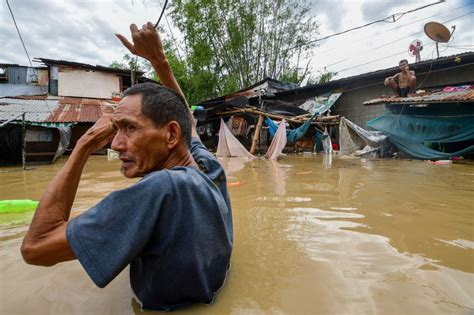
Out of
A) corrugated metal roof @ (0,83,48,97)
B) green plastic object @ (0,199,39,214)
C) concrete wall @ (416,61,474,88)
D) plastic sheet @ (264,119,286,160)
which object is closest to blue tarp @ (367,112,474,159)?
concrete wall @ (416,61,474,88)

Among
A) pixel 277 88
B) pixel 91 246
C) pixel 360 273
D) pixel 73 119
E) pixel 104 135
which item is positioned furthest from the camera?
pixel 277 88

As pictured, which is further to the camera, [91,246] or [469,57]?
[469,57]

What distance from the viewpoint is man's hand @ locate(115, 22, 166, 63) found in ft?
4.63

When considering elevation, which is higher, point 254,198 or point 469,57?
point 469,57

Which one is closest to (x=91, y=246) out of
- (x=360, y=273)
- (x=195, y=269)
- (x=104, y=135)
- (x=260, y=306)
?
(x=195, y=269)

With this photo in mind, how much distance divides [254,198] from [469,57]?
844 cm

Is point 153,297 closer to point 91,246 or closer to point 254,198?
point 91,246

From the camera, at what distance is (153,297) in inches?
42.1

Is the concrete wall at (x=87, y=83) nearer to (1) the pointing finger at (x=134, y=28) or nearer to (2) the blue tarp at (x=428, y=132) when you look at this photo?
(2) the blue tarp at (x=428, y=132)

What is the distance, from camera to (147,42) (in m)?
1.44

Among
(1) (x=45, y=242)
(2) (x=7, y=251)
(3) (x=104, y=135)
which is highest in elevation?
(3) (x=104, y=135)

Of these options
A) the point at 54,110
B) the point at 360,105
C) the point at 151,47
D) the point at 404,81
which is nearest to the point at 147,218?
the point at 151,47

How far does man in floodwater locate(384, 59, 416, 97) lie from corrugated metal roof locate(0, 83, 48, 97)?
703 inches

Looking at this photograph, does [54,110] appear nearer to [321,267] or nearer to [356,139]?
[356,139]
